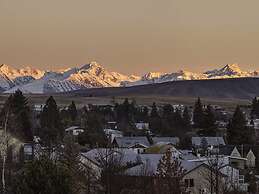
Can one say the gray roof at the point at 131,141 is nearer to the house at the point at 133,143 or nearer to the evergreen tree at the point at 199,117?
the house at the point at 133,143

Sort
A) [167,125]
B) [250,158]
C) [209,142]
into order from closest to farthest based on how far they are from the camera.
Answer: [250,158] → [209,142] → [167,125]

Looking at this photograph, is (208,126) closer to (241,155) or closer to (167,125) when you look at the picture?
(167,125)

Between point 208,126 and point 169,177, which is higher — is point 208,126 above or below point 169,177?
above

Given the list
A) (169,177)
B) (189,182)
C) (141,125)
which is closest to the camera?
(169,177)

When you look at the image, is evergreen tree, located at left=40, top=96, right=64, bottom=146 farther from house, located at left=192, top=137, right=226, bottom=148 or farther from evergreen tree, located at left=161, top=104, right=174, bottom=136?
evergreen tree, located at left=161, top=104, right=174, bottom=136

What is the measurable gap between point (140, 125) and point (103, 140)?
31203 mm

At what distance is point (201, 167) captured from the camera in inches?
1560

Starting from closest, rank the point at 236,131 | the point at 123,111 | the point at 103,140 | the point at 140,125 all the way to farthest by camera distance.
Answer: the point at 103,140 < the point at 236,131 < the point at 140,125 < the point at 123,111

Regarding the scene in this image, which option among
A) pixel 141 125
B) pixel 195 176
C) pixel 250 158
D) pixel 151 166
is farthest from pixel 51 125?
pixel 195 176

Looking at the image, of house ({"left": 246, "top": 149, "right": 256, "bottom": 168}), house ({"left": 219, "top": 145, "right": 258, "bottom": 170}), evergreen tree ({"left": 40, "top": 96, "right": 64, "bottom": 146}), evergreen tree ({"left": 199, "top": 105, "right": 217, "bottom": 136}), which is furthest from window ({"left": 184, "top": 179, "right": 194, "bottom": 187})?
evergreen tree ({"left": 199, "top": 105, "right": 217, "bottom": 136})

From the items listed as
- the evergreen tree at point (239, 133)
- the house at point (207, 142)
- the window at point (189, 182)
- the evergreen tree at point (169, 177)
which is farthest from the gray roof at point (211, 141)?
the evergreen tree at point (169, 177)

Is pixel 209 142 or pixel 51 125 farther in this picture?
pixel 209 142

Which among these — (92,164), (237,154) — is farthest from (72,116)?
(92,164)

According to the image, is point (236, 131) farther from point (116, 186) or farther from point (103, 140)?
point (116, 186)
